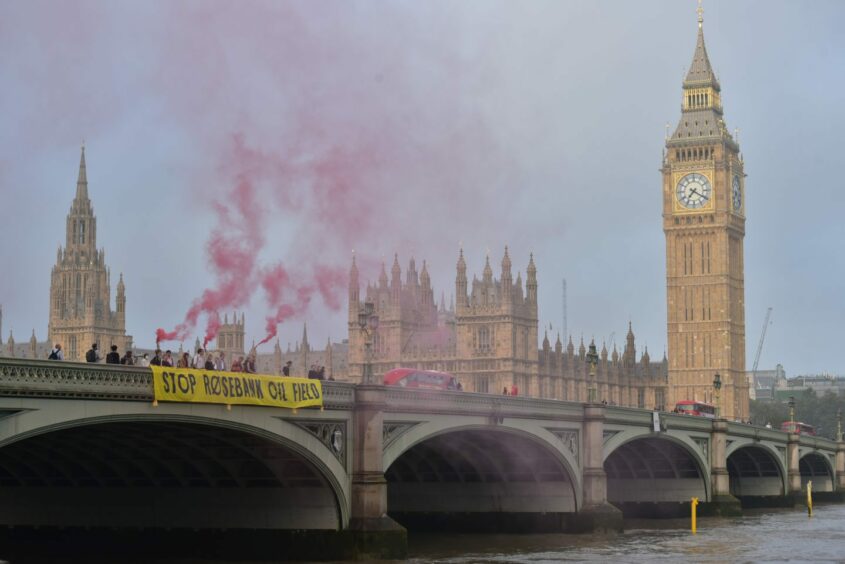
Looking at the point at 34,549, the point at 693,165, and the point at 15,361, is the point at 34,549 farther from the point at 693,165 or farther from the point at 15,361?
the point at 693,165

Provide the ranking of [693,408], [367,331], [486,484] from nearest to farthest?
1. [367,331]
2. [486,484]
3. [693,408]

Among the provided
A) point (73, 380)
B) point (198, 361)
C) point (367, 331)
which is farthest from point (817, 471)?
point (73, 380)

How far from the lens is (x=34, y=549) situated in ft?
A: 183

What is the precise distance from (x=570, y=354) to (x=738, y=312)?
69.7 ft

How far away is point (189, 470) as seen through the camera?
52.2 meters

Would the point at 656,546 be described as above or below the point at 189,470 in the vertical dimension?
below

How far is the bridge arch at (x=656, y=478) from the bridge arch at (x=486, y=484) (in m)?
16.8

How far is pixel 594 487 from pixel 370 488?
66.7 ft

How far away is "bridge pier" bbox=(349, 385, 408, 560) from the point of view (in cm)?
4891

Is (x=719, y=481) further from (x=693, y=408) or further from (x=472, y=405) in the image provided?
(x=472, y=405)

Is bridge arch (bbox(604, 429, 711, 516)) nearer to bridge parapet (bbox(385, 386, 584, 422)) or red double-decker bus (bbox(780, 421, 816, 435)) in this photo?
bridge parapet (bbox(385, 386, 584, 422))

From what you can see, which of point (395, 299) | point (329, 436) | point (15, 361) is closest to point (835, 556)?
point (329, 436)

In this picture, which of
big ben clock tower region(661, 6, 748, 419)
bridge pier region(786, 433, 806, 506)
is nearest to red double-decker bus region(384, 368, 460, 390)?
bridge pier region(786, 433, 806, 506)

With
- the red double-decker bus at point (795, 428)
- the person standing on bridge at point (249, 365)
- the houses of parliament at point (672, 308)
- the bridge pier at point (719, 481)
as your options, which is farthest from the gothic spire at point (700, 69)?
the person standing on bridge at point (249, 365)
